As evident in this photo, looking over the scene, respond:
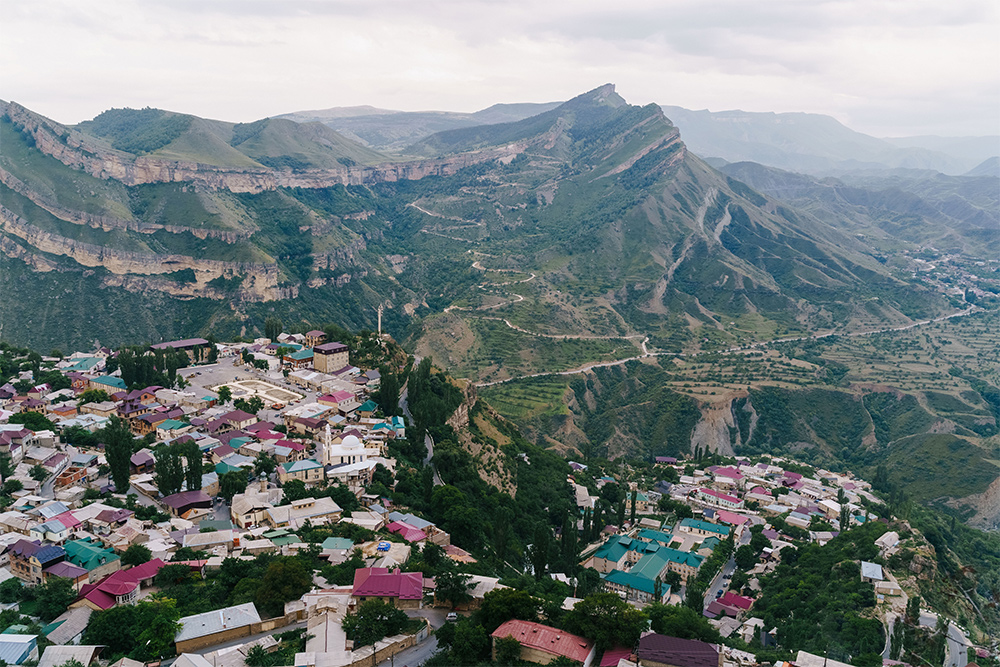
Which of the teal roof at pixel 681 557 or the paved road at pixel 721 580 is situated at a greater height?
the teal roof at pixel 681 557

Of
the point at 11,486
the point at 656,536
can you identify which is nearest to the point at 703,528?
the point at 656,536

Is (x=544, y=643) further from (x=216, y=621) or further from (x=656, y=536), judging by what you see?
(x=656, y=536)

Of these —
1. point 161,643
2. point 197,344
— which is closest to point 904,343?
point 197,344

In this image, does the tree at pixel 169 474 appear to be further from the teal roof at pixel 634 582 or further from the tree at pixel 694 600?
the tree at pixel 694 600

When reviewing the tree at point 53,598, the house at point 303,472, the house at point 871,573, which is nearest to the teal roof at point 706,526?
the house at point 871,573

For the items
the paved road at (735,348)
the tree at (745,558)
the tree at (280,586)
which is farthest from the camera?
the paved road at (735,348)

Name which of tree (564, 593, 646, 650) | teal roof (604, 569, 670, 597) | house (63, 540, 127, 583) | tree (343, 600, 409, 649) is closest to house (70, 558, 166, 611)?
house (63, 540, 127, 583)

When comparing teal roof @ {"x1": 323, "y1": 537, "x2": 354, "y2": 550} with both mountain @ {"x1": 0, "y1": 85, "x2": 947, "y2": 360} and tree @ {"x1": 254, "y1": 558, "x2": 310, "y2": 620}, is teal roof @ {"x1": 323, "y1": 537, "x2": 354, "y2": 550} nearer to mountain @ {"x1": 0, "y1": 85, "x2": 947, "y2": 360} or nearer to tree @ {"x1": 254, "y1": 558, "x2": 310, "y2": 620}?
tree @ {"x1": 254, "y1": 558, "x2": 310, "y2": 620}
